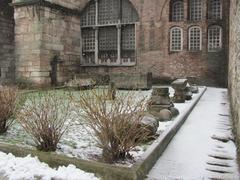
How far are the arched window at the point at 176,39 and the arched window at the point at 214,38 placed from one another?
1.35 meters

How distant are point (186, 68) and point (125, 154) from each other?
1160cm

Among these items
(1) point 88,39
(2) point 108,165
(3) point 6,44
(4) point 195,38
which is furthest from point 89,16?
(2) point 108,165

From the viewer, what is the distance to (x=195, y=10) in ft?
51.0

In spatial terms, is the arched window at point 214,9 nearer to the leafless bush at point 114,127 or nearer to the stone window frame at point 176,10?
the stone window frame at point 176,10

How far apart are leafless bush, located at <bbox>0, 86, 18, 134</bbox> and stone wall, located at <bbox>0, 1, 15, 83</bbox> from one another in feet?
36.6

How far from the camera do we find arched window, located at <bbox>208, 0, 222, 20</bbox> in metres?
15.1

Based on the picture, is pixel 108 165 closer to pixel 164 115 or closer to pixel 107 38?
pixel 164 115

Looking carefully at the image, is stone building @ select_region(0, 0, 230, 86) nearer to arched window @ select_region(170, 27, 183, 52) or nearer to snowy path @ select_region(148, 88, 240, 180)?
arched window @ select_region(170, 27, 183, 52)

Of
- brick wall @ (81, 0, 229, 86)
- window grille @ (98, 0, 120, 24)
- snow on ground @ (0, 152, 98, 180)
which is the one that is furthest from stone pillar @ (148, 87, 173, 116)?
window grille @ (98, 0, 120, 24)

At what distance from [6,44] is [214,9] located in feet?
35.0

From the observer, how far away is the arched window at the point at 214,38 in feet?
49.3

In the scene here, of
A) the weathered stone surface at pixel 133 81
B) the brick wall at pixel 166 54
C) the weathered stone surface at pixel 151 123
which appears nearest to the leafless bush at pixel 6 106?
the weathered stone surface at pixel 151 123

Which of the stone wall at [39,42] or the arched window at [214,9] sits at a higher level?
the arched window at [214,9]

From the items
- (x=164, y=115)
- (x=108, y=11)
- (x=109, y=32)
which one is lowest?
(x=164, y=115)
